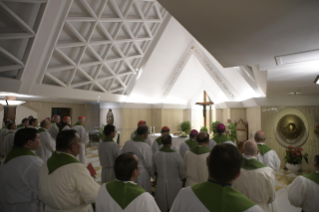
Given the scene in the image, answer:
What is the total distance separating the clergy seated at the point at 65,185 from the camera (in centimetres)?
203

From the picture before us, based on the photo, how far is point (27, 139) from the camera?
270cm

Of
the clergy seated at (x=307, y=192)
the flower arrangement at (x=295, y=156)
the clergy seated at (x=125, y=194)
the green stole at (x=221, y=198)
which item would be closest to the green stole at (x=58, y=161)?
the clergy seated at (x=125, y=194)

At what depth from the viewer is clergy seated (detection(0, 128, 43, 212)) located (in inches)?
96.7

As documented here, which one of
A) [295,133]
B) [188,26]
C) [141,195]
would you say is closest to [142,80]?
[295,133]

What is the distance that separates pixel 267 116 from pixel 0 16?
30.3 feet

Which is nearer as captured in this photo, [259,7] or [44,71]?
[259,7]

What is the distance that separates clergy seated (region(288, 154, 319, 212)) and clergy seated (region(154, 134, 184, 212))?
1956 mm

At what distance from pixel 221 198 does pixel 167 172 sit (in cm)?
279

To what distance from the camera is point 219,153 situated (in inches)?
56.5

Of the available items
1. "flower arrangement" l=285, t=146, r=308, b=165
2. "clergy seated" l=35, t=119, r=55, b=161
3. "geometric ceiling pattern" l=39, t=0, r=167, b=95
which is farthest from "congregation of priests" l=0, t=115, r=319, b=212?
"geometric ceiling pattern" l=39, t=0, r=167, b=95

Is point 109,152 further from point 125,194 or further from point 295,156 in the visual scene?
point 295,156

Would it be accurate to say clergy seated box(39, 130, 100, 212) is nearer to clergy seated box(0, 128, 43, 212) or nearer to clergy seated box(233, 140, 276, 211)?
clergy seated box(0, 128, 43, 212)

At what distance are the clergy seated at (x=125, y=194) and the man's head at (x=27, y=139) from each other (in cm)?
155

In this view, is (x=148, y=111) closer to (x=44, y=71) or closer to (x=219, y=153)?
(x=44, y=71)
